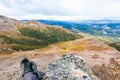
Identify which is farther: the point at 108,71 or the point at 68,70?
the point at 108,71

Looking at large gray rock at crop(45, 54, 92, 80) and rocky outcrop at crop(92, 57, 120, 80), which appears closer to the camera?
large gray rock at crop(45, 54, 92, 80)

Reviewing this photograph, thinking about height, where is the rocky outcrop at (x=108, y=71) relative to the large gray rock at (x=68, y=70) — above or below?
below

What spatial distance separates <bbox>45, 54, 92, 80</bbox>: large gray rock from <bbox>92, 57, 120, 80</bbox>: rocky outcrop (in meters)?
21.7

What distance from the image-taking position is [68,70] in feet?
103

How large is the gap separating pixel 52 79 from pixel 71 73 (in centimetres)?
215

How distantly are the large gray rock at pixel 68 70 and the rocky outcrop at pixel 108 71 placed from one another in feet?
71.1

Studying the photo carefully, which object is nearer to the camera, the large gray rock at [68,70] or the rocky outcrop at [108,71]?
the large gray rock at [68,70]

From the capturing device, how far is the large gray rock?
30.1 m

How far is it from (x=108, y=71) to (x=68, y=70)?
26.7 meters

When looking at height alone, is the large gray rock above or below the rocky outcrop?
above

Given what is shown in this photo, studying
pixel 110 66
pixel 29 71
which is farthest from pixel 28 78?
pixel 110 66

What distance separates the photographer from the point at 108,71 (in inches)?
2226

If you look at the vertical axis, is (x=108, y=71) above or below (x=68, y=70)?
below

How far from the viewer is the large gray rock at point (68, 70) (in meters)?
30.1
